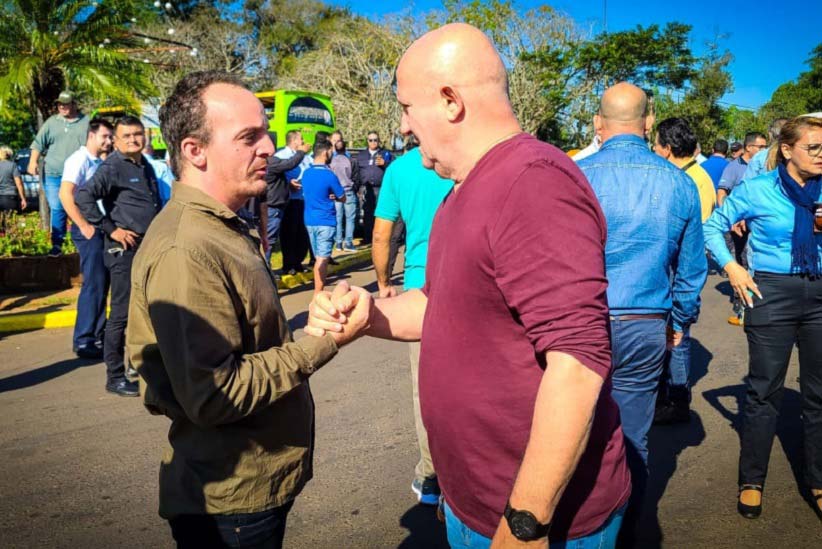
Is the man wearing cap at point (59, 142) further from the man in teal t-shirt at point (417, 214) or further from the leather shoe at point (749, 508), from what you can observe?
the leather shoe at point (749, 508)

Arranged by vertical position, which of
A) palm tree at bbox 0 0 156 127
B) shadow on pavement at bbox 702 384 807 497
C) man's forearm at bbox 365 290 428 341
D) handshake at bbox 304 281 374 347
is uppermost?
palm tree at bbox 0 0 156 127

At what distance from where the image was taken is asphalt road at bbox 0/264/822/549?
359 centimetres

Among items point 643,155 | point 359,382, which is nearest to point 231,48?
point 359,382

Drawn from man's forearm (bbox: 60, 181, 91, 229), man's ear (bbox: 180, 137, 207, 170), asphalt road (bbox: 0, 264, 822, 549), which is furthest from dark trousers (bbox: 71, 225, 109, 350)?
man's ear (bbox: 180, 137, 207, 170)

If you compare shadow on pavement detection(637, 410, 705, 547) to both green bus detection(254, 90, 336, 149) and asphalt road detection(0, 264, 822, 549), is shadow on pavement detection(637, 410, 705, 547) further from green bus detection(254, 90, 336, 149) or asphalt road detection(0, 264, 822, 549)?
green bus detection(254, 90, 336, 149)

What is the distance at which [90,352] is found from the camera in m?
6.59

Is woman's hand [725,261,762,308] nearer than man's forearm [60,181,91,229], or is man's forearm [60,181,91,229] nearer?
woman's hand [725,261,762,308]

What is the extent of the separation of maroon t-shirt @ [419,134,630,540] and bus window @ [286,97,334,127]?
18.2 m

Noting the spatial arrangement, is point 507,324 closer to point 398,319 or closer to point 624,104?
point 398,319

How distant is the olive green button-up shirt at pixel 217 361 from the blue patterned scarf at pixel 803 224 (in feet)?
9.46

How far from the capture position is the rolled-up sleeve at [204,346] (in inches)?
71.1

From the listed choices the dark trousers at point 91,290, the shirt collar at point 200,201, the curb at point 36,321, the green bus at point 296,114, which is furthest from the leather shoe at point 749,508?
the green bus at point 296,114

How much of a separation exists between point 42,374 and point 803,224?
19.9 ft

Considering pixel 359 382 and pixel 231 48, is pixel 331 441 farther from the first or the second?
pixel 231 48
